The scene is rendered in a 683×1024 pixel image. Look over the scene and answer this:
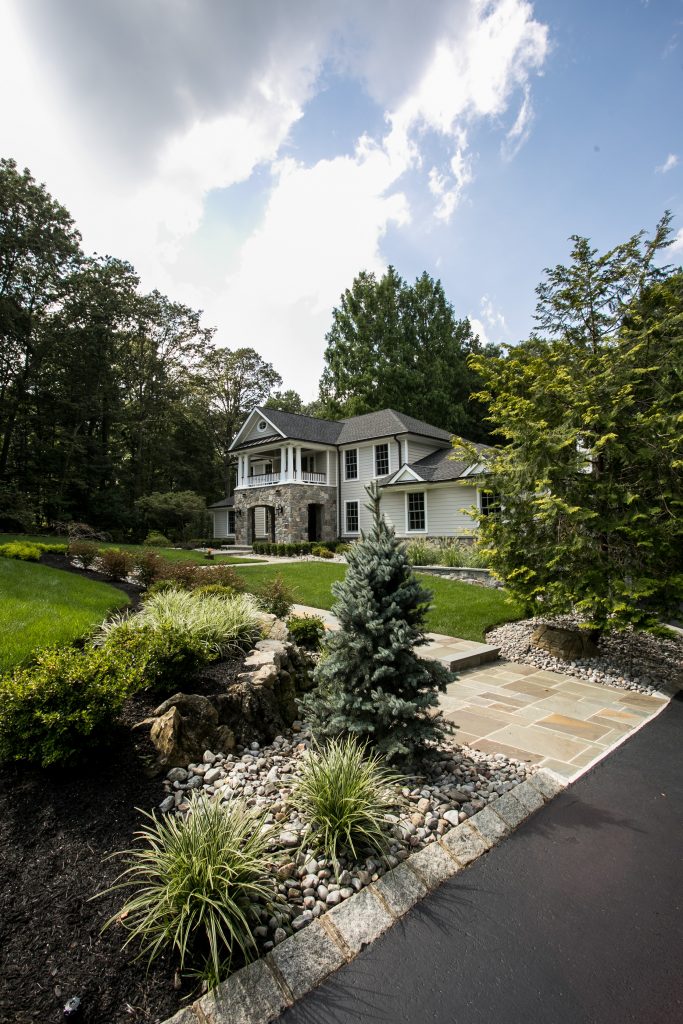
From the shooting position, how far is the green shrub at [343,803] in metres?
2.56

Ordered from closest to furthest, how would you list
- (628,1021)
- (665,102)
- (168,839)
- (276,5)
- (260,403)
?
(628,1021) → (168,839) → (276,5) → (665,102) → (260,403)

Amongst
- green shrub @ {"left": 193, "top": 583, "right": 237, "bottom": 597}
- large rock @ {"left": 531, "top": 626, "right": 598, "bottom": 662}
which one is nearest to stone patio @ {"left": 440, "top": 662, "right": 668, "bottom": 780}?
large rock @ {"left": 531, "top": 626, "right": 598, "bottom": 662}

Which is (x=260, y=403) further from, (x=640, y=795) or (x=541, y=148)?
(x=640, y=795)

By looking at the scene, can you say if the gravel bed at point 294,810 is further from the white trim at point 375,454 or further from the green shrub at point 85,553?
the white trim at point 375,454

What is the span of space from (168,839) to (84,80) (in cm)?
718

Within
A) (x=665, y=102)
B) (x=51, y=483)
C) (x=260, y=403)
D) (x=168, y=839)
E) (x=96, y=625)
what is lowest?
(x=168, y=839)

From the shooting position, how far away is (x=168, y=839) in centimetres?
237

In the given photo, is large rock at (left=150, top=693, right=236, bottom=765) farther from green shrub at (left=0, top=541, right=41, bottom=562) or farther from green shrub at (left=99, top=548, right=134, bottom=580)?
green shrub at (left=0, top=541, right=41, bottom=562)

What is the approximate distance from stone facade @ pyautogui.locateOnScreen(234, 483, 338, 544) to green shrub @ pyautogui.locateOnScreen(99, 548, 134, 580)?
13608 millimetres

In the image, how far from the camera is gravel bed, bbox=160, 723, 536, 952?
2297 mm

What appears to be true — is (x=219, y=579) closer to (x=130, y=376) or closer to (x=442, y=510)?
(x=442, y=510)

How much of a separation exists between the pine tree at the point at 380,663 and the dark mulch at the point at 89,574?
4328 millimetres

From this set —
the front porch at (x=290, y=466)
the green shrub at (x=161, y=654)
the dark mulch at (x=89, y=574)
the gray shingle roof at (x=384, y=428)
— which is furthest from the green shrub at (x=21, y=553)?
the gray shingle roof at (x=384, y=428)

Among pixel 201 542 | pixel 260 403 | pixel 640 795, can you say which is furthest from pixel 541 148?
pixel 260 403
